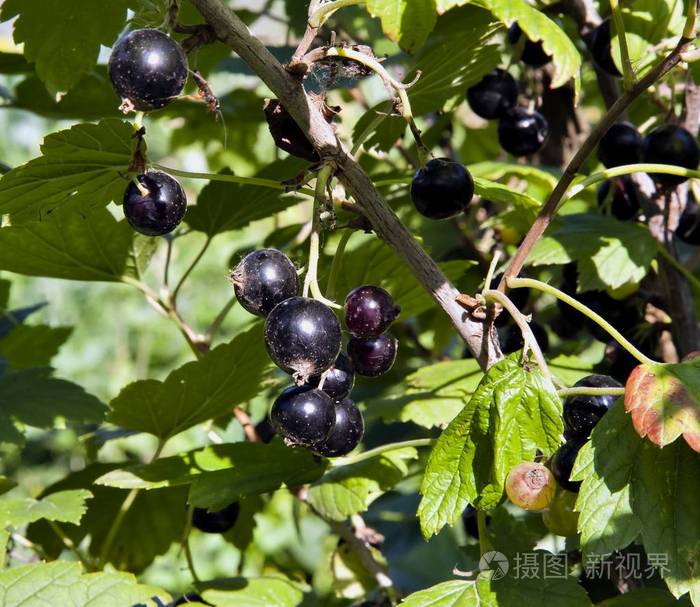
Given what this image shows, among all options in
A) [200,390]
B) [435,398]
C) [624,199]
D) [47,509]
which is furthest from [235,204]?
[624,199]

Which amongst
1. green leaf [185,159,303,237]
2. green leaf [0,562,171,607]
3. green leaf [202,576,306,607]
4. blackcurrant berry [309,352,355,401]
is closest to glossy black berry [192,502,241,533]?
green leaf [202,576,306,607]

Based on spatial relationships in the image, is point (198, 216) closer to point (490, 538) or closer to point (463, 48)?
point (463, 48)

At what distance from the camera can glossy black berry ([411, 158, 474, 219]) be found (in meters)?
1.22

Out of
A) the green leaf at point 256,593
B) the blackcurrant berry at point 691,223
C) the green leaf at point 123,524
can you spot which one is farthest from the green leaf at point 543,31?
the green leaf at point 123,524

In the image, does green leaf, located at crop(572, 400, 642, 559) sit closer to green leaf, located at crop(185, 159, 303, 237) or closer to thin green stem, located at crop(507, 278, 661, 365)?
thin green stem, located at crop(507, 278, 661, 365)

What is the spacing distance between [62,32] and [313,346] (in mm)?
895

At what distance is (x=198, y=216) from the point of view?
1.88 metres

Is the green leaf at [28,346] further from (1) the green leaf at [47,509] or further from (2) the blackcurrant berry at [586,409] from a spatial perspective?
(2) the blackcurrant berry at [586,409]

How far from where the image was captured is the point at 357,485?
1571 mm

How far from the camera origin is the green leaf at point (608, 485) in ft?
3.59

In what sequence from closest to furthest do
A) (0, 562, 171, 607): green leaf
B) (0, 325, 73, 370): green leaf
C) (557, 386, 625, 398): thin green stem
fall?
(557, 386, 625, 398): thin green stem
(0, 562, 171, 607): green leaf
(0, 325, 73, 370): green leaf

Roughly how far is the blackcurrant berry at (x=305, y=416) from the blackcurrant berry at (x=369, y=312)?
95 millimetres

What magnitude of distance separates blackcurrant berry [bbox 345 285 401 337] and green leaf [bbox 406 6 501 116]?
378mm

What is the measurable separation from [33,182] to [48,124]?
4718 mm
